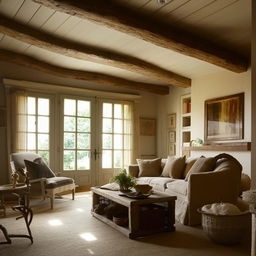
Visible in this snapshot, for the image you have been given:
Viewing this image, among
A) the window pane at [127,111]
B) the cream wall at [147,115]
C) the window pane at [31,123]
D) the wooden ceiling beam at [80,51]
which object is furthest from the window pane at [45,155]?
the cream wall at [147,115]

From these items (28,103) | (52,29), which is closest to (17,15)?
(52,29)

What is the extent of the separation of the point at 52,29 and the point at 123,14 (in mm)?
1187

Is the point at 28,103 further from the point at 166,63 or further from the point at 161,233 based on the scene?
the point at 161,233

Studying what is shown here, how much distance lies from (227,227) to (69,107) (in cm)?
436

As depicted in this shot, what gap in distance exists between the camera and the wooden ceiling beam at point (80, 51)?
3949 millimetres

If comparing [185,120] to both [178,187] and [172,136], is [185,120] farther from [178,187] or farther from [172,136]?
[178,187]

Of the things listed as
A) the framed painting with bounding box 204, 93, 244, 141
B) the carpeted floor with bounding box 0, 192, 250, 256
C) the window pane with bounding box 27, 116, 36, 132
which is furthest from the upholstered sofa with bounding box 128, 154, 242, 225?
the window pane with bounding box 27, 116, 36, 132

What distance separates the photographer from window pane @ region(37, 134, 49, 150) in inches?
227

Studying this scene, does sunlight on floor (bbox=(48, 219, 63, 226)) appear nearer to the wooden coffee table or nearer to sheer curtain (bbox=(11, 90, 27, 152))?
the wooden coffee table

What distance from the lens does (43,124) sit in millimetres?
5828

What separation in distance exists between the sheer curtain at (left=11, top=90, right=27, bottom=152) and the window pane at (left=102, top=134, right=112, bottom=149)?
1.75 metres

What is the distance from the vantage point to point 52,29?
404 cm

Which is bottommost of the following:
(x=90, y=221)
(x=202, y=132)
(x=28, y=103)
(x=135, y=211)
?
(x=90, y=221)

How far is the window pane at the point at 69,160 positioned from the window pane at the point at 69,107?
2.75 feet
